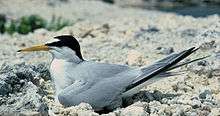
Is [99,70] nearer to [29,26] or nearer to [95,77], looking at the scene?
[95,77]

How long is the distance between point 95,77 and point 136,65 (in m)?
1.89

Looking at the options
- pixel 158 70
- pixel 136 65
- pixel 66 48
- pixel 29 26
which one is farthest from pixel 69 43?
pixel 29 26

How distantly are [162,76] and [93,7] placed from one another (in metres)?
12.4

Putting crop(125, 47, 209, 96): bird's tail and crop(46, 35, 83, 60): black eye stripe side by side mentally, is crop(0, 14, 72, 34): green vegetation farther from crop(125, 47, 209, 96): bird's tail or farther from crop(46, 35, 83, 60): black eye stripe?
crop(125, 47, 209, 96): bird's tail

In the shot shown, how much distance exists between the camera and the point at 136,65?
7.24 meters

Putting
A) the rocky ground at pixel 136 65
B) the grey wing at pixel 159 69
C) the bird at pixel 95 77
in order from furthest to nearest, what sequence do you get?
the grey wing at pixel 159 69 → the bird at pixel 95 77 → the rocky ground at pixel 136 65

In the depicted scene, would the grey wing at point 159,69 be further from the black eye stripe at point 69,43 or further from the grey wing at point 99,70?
the black eye stripe at point 69,43

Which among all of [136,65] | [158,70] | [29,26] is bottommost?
[29,26]

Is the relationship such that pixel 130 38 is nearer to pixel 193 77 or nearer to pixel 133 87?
pixel 193 77

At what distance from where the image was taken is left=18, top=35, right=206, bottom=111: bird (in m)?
5.29

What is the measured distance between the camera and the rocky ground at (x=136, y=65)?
16.9 feet

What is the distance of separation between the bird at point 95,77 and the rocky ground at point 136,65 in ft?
0.41

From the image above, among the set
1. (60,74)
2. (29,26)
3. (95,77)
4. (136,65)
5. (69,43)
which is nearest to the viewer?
(95,77)

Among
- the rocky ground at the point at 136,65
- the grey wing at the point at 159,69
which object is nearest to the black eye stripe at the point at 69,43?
the rocky ground at the point at 136,65
